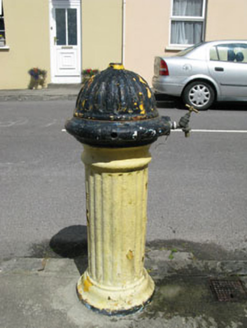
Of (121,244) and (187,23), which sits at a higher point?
(187,23)

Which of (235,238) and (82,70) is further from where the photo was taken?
(82,70)

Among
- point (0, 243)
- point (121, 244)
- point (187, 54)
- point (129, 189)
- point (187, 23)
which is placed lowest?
point (0, 243)

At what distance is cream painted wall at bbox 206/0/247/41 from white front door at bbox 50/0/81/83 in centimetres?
446

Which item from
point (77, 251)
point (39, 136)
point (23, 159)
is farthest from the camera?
point (39, 136)

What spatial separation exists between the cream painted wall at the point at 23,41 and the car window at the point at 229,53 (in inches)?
239

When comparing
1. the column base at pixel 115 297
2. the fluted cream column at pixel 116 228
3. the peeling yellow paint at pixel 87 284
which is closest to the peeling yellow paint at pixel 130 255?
the fluted cream column at pixel 116 228

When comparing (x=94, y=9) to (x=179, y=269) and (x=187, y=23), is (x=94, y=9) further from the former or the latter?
(x=179, y=269)

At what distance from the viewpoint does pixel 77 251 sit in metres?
3.43

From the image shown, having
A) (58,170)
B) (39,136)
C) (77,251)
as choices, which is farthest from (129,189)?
(39,136)

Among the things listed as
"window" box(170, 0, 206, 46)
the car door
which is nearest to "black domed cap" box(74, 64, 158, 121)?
the car door

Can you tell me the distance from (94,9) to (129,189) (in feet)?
38.5

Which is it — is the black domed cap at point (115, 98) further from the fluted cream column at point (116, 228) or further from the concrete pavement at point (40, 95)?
the concrete pavement at point (40, 95)

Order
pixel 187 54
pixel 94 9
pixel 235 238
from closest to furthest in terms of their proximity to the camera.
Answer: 1. pixel 235 238
2. pixel 187 54
3. pixel 94 9

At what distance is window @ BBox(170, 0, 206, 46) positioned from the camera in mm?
13188
